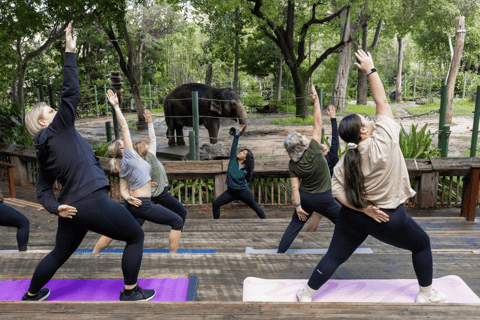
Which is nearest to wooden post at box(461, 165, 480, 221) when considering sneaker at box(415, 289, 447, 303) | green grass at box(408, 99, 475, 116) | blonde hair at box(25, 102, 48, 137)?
sneaker at box(415, 289, 447, 303)

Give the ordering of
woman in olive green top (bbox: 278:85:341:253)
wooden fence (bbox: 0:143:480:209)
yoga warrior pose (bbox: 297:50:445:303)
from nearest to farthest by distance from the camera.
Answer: yoga warrior pose (bbox: 297:50:445:303) < woman in olive green top (bbox: 278:85:341:253) < wooden fence (bbox: 0:143:480:209)

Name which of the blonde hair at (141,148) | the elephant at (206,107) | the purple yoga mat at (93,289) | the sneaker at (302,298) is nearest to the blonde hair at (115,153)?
the blonde hair at (141,148)

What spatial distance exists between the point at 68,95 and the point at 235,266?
1774 millimetres

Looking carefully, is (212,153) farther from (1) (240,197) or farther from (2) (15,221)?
(2) (15,221)

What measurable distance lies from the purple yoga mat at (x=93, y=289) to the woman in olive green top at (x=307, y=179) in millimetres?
1345

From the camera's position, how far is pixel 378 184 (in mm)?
2498

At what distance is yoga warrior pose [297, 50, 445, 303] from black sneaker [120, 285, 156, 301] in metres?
1.43

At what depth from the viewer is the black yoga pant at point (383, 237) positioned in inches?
98.5

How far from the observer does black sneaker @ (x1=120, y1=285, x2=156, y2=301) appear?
270 centimetres

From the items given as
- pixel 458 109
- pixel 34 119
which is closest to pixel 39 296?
pixel 34 119

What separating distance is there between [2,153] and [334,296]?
28.4 ft

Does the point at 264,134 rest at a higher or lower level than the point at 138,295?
lower

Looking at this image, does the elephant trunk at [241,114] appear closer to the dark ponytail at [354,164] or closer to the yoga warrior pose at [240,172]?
the yoga warrior pose at [240,172]

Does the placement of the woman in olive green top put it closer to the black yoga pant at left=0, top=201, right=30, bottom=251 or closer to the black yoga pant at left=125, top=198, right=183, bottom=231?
the black yoga pant at left=125, top=198, right=183, bottom=231
